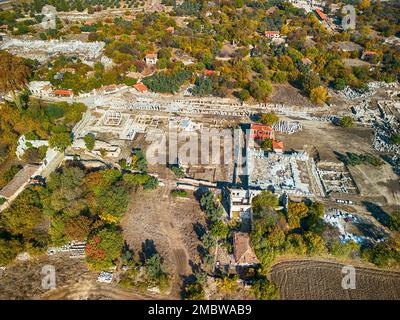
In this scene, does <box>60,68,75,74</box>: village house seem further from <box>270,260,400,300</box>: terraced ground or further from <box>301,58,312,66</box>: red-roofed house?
<box>270,260,400,300</box>: terraced ground

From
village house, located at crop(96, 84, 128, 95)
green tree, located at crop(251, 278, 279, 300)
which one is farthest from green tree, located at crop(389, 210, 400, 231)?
village house, located at crop(96, 84, 128, 95)

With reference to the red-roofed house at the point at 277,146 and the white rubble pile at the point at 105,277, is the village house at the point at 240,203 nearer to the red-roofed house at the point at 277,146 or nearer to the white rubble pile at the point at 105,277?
the red-roofed house at the point at 277,146

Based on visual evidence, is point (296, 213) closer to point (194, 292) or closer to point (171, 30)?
point (194, 292)

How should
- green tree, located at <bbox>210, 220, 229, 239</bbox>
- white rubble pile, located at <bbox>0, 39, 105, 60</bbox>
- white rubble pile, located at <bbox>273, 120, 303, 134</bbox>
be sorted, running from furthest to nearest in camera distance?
1. white rubble pile, located at <bbox>0, 39, 105, 60</bbox>
2. white rubble pile, located at <bbox>273, 120, 303, 134</bbox>
3. green tree, located at <bbox>210, 220, 229, 239</bbox>

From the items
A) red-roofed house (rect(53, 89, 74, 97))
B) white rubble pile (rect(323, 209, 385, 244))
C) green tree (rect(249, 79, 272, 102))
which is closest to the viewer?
white rubble pile (rect(323, 209, 385, 244))

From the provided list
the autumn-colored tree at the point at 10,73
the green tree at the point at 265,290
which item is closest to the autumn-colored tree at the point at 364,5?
the autumn-colored tree at the point at 10,73

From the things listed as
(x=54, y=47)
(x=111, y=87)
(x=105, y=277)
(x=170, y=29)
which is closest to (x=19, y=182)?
(x=105, y=277)

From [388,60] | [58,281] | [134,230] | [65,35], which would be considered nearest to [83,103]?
Answer: [134,230]
